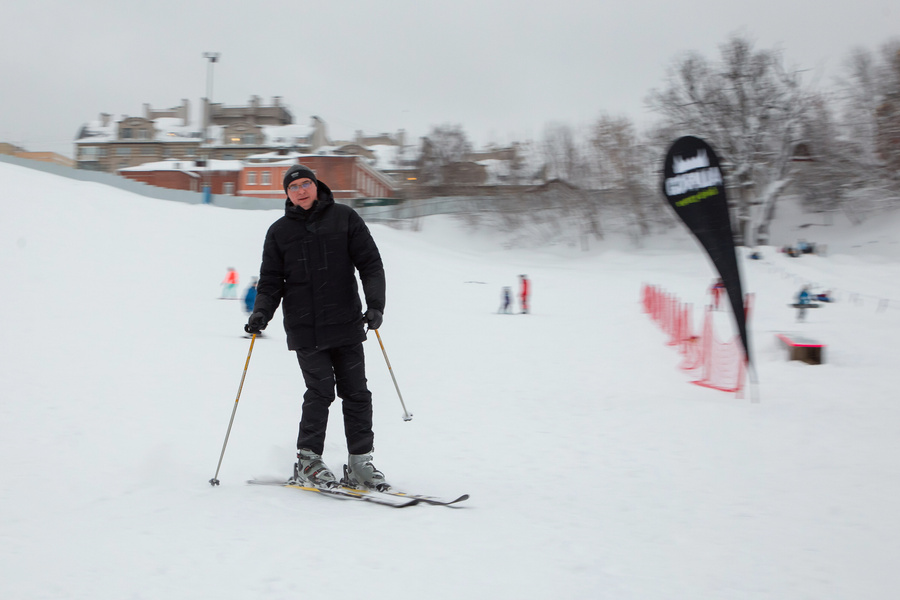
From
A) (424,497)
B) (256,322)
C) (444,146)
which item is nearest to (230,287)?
(256,322)

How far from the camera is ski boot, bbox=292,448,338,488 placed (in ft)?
13.4

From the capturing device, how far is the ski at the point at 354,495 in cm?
379

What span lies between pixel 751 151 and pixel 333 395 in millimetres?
41940

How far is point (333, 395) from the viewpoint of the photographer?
4.18 meters

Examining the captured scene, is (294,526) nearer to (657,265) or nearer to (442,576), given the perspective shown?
(442,576)

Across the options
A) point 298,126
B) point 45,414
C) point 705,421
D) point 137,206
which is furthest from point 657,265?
point 298,126

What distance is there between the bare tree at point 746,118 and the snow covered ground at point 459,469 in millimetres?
29237

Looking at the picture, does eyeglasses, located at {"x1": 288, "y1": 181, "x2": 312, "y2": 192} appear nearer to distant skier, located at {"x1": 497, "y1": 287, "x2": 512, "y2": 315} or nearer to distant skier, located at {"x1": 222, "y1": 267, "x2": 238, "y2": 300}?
distant skier, located at {"x1": 222, "y1": 267, "x2": 238, "y2": 300}

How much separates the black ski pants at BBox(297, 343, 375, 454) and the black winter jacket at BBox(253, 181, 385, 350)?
106 millimetres

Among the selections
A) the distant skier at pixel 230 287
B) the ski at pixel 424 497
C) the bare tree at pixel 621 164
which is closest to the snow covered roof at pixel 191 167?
the bare tree at pixel 621 164

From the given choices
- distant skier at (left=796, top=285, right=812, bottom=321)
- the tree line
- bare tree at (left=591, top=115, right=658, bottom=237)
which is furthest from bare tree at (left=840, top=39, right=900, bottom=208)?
distant skier at (left=796, top=285, right=812, bottom=321)

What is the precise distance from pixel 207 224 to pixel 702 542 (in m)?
31.4

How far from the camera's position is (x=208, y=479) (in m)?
4.35

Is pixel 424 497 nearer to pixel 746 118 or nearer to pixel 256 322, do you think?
pixel 256 322
